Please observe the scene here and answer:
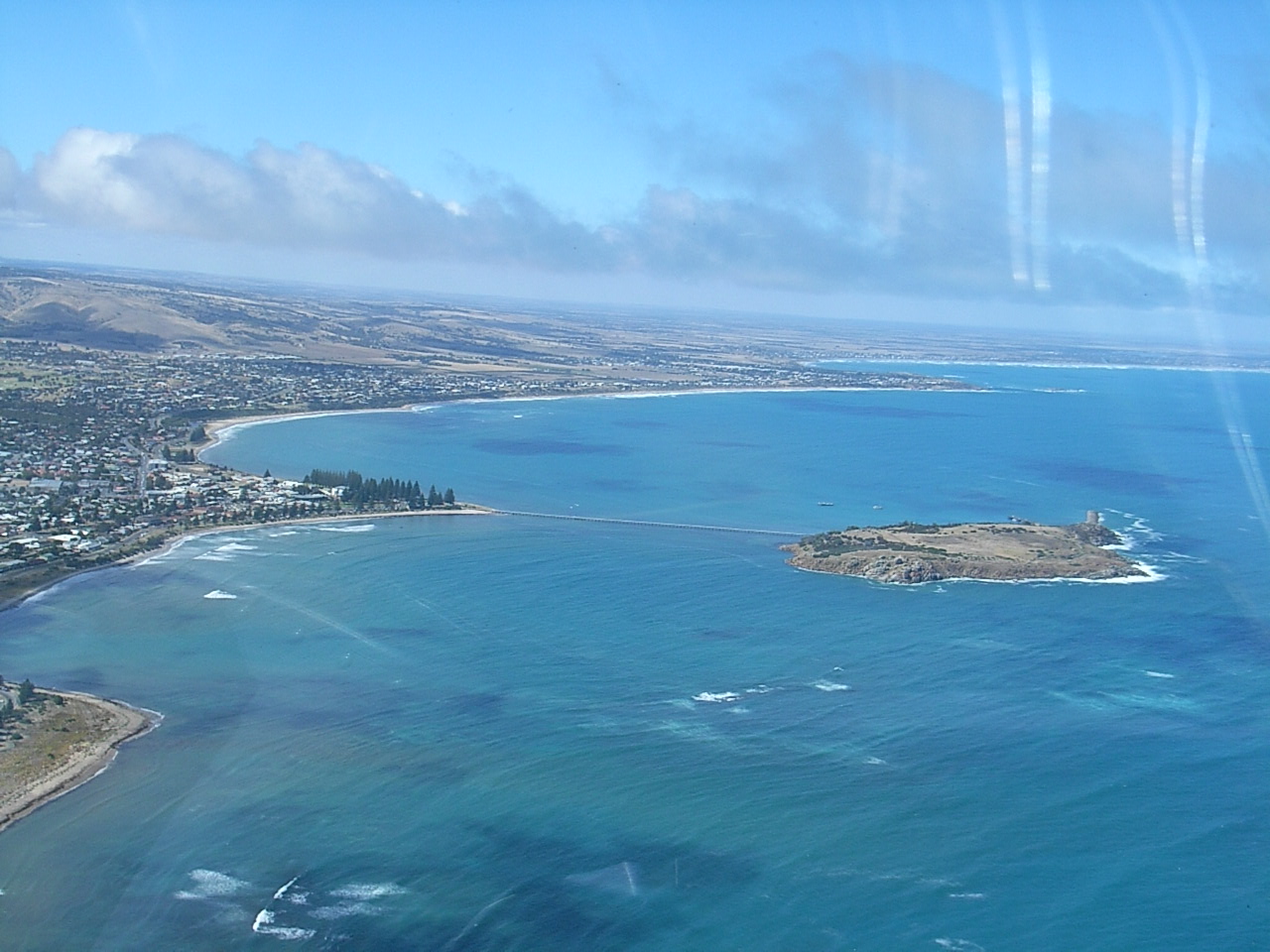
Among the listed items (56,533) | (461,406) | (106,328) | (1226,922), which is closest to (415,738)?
(1226,922)

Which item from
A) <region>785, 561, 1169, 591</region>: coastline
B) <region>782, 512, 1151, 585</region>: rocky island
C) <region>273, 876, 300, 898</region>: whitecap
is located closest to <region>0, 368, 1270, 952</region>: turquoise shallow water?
<region>273, 876, 300, 898</region>: whitecap

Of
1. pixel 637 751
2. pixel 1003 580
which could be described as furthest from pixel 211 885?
pixel 1003 580

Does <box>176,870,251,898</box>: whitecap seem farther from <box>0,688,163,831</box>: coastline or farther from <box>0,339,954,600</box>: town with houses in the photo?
<box>0,339,954,600</box>: town with houses

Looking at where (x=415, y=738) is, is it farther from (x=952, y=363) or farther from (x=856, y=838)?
(x=952, y=363)

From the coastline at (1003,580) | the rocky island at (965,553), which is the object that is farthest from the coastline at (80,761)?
the rocky island at (965,553)

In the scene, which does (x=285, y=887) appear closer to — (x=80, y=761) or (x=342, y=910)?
(x=342, y=910)
